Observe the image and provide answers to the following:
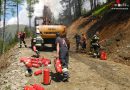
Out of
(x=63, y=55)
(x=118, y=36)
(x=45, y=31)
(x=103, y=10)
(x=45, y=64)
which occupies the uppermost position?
(x=103, y=10)

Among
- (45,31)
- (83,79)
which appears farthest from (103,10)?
(83,79)

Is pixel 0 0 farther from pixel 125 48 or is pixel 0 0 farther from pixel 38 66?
pixel 38 66

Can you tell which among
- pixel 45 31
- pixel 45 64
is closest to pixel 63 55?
pixel 45 64

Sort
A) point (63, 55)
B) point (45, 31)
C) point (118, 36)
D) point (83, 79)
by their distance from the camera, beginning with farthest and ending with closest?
1. point (118, 36)
2. point (45, 31)
3. point (83, 79)
4. point (63, 55)

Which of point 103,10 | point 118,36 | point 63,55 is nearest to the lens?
point 63,55

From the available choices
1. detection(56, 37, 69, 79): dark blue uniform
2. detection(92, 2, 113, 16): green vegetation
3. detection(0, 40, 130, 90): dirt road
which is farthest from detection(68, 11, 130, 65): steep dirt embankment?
detection(56, 37, 69, 79): dark blue uniform

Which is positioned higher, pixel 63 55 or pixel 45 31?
pixel 45 31

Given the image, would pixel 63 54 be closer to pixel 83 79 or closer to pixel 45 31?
pixel 83 79

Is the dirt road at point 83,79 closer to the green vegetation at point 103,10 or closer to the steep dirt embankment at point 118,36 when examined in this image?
the steep dirt embankment at point 118,36

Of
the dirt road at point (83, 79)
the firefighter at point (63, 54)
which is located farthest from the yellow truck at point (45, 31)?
the firefighter at point (63, 54)

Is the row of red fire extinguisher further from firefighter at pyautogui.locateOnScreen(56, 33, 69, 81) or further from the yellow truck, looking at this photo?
the yellow truck

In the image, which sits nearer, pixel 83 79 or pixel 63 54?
pixel 63 54

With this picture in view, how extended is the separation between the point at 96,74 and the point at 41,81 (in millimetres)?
3323

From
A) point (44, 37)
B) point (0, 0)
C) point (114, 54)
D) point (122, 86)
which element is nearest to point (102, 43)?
point (114, 54)
